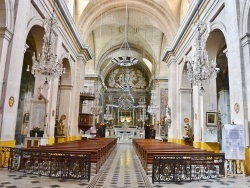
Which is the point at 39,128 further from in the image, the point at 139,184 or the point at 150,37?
the point at 150,37

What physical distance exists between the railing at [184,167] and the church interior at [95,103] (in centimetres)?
2

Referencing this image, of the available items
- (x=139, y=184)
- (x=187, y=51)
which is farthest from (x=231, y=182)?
(x=187, y=51)

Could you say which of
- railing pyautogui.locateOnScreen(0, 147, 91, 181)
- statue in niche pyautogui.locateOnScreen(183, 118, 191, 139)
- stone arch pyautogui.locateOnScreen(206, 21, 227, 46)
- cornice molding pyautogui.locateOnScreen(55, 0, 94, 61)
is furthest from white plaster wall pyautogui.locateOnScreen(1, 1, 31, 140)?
statue in niche pyautogui.locateOnScreen(183, 118, 191, 139)

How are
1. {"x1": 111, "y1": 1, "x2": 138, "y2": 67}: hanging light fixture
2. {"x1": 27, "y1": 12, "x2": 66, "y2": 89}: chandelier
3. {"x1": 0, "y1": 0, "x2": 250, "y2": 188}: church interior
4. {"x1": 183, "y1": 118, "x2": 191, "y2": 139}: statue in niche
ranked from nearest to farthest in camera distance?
{"x1": 0, "y1": 0, "x2": 250, "y2": 188}: church interior
{"x1": 27, "y1": 12, "x2": 66, "y2": 89}: chandelier
{"x1": 183, "y1": 118, "x2": 191, "y2": 139}: statue in niche
{"x1": 111, "y1": 1, "x2": 138, "y2": 67}: hanging light fixture

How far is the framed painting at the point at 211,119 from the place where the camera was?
9.18m

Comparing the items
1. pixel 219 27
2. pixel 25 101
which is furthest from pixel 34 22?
pixel 219 27

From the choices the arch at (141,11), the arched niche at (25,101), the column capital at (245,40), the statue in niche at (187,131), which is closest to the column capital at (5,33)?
the arched niche at (25,101)

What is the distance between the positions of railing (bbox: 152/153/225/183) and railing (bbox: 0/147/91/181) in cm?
145

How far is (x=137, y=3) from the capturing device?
1476 cm

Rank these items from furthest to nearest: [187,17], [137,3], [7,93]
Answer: [137,3] < [187,17] < [7,93]

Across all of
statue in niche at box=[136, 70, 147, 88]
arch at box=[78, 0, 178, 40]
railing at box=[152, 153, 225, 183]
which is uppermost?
arch at box=[78, 0, 178, 40]

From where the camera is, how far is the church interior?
5.04 meters

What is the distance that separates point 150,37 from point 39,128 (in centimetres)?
1460

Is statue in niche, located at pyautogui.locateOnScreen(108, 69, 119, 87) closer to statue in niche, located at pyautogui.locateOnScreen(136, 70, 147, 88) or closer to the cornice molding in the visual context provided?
statue in niche, located at pyautogui.locateOnScreen(136, 70, 147, 88)
